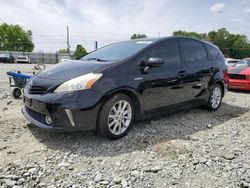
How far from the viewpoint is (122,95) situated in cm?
376

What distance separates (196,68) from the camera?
506cm

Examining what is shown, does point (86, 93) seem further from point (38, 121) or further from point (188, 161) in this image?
point (188, 161)

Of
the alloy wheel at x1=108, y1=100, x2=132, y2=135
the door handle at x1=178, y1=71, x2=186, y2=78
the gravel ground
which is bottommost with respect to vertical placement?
the gravel ground

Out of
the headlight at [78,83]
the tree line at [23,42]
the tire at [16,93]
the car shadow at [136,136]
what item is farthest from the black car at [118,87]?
the tree line at [23,42]

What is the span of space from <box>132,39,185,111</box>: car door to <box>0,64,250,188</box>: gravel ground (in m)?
0.49

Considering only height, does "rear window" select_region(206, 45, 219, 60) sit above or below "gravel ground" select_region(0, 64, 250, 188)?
above

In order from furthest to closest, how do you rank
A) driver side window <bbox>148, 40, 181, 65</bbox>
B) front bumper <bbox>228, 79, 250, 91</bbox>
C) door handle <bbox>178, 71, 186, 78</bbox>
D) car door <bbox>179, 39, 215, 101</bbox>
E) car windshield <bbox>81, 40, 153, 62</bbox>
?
front bumper <bbox>228, 79, 250, 91</bbox>, car door <bbox>179, 39, 215, 101</bbox>, door handle <bbox>178, 71, 186, 78</bbox>, driver side window <bbox>148, 40, 181, 65</bbox>, car windshield <bbox>81, 40, 153, 62</bbox>

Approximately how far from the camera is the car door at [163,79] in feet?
13.4

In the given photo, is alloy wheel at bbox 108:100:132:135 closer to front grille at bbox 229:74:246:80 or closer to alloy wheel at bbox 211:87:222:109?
alloy wheel at bbox 211:87:222:109

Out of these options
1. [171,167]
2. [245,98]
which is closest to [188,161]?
[171,167]

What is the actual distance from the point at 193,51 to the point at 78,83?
2.73 meters

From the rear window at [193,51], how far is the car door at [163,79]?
248 millimetres

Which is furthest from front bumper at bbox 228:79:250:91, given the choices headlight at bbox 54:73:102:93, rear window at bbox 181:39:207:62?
headlight at bbox 54:73:102:93

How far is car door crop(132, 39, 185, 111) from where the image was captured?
13.4 ft
